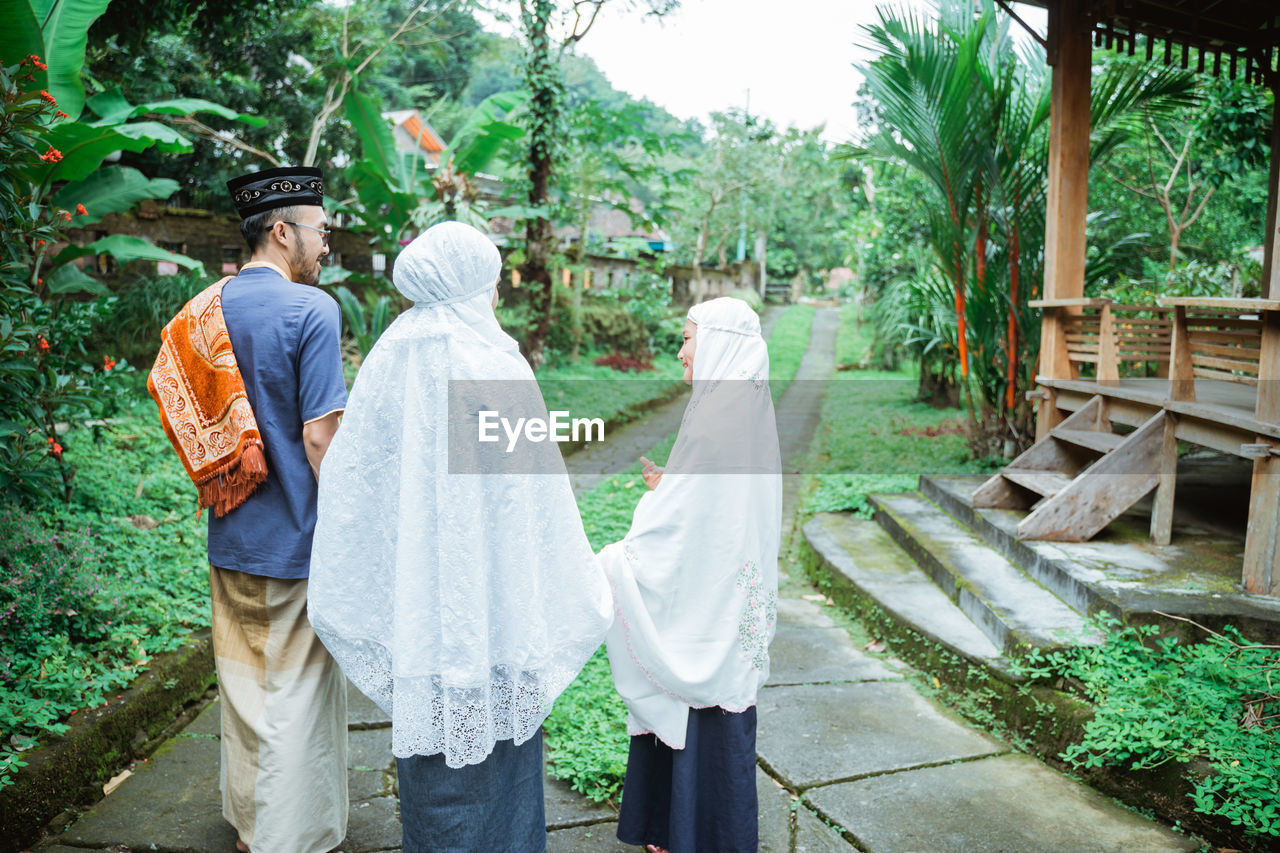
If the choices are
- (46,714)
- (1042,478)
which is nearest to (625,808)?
(46,714)

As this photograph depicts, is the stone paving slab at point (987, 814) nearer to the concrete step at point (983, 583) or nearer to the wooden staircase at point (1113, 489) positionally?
the concrete step at point (983, 583)

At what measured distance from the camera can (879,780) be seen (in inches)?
118

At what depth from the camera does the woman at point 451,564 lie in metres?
1.94

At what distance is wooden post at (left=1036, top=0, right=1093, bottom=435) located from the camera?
5387 millimetres

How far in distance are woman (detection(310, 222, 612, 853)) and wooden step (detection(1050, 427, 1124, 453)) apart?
354cm

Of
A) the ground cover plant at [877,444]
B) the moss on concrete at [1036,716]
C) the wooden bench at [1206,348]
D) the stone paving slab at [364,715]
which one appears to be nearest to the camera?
the moss on concrete at [1036,716]

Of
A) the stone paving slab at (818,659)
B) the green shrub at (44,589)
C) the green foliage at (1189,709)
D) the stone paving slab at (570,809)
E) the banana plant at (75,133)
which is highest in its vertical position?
the banana plant at (75,133)

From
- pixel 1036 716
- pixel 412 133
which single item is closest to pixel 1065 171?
pixel 1036 716

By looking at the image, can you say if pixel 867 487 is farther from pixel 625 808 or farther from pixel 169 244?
pixel 169 244

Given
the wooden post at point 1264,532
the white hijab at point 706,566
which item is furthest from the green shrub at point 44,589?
the wooden post at point 1264,532

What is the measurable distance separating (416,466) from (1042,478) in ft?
13.7

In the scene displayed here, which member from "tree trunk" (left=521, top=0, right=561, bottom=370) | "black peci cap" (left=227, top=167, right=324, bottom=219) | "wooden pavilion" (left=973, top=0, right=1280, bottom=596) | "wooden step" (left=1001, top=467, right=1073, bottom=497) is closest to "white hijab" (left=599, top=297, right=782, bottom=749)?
"black peci cap" (left=227, top=167, right=324, bottom=219)

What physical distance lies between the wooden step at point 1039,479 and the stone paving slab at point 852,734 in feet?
5.58

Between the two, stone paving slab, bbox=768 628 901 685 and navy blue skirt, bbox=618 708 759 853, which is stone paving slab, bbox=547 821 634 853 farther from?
stone paving slab, bbox=768 628 901 685
